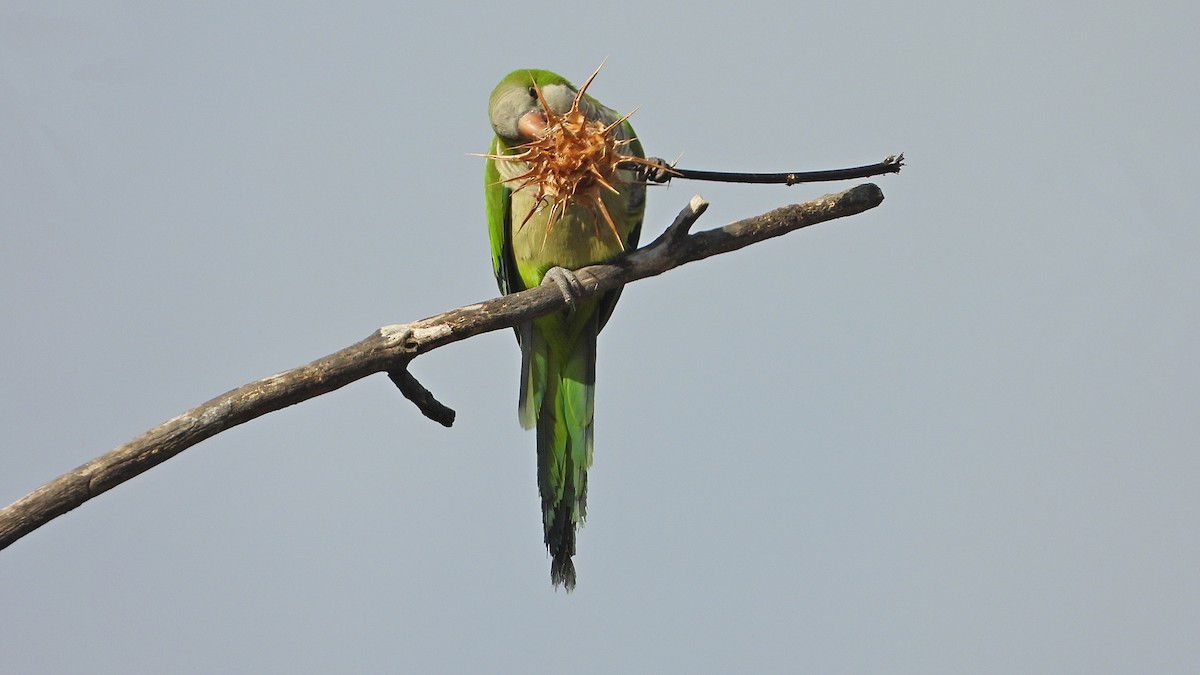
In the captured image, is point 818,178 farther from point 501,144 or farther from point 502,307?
point 501,144

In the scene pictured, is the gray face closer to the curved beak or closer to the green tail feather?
the curved beak

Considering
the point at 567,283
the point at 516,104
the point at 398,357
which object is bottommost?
the point at 398,357

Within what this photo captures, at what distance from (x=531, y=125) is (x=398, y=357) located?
1.31 metres

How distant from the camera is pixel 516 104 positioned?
15.2 feet

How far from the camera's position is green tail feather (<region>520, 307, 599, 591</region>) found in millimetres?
4934

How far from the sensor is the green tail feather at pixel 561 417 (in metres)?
4.93

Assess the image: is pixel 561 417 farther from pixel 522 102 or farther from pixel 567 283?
pixel 522 102

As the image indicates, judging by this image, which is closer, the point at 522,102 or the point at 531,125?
the point at 531,125

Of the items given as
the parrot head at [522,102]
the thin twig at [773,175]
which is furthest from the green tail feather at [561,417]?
the thin twig at [773,175]

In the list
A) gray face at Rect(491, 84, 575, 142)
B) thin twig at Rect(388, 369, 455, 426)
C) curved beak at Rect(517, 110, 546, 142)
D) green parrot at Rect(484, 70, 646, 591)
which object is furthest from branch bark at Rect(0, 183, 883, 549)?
gray face at Rect(491, 84, 575, 142)

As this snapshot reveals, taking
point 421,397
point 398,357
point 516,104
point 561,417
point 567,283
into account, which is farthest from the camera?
point 561,417

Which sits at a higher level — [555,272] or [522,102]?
[522,102]

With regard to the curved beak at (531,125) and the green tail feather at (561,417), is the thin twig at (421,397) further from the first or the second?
the curved beak at (531,125)

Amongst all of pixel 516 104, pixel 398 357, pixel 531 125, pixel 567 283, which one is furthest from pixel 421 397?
pixel 516 104
